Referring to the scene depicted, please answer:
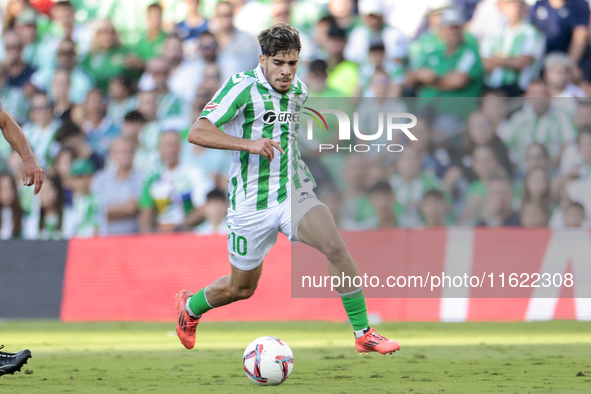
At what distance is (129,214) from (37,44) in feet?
10.4

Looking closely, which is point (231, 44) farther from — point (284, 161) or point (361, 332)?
point (361, 332)

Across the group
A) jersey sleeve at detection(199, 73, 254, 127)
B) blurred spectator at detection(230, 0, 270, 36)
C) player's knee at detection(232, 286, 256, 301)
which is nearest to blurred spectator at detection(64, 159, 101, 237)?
blurred spectator at detection(230, 0, 270, 36)

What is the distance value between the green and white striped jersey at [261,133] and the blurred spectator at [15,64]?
657cm

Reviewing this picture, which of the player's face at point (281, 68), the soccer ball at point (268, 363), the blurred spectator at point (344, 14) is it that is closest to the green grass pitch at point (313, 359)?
the soccer ball at point (268, 363)

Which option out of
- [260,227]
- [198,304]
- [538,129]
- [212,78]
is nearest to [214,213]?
[212,78]

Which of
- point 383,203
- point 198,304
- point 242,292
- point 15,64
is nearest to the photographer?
point 242,292

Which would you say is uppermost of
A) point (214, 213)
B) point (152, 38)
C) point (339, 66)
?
point (152, 38)

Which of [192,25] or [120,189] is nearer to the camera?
[120,189]

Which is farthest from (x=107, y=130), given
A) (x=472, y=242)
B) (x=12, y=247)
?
(x=472, y=242)

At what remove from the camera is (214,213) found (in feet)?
30.9

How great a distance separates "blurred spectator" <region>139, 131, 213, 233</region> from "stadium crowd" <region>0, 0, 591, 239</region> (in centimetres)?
2

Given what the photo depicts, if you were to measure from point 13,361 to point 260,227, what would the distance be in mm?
1789

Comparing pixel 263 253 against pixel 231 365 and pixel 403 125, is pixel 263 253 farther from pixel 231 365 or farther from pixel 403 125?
pixel 403 125

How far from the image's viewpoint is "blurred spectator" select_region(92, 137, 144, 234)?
9.62 meters
